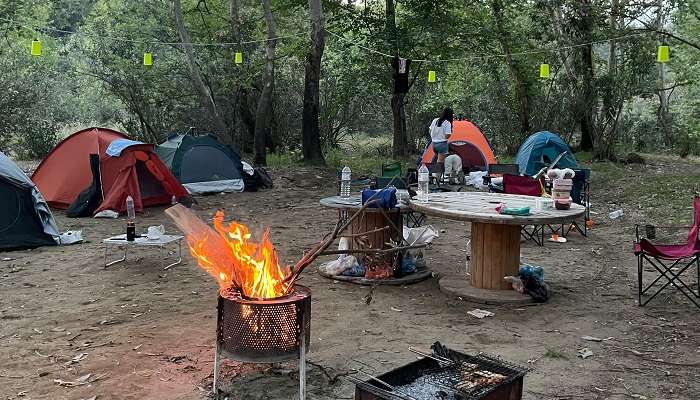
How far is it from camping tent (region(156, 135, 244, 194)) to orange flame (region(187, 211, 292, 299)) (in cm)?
823

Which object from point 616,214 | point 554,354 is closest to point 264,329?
point 554,354

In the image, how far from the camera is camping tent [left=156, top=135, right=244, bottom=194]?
11.9 m

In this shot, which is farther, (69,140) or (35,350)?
(69,140)

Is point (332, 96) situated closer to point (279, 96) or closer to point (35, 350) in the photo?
point (279, 96)

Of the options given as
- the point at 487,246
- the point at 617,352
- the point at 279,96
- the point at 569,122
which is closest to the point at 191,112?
the point at 279,96

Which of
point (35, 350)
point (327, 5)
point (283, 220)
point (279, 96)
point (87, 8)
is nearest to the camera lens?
point (35, 350)

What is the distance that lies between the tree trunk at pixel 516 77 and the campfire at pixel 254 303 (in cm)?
1387

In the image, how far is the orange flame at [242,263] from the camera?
3656mm

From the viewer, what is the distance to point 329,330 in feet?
16.2

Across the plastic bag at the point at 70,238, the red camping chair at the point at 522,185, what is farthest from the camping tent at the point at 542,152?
the plastic bag at the point at 70,238

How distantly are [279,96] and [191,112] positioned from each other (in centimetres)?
250

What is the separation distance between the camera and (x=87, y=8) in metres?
29.4

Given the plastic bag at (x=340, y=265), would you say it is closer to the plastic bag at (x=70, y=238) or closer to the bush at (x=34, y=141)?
the plastic bag at (x=70, y=238)

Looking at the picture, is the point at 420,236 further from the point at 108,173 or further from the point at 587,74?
the point at 587,74
